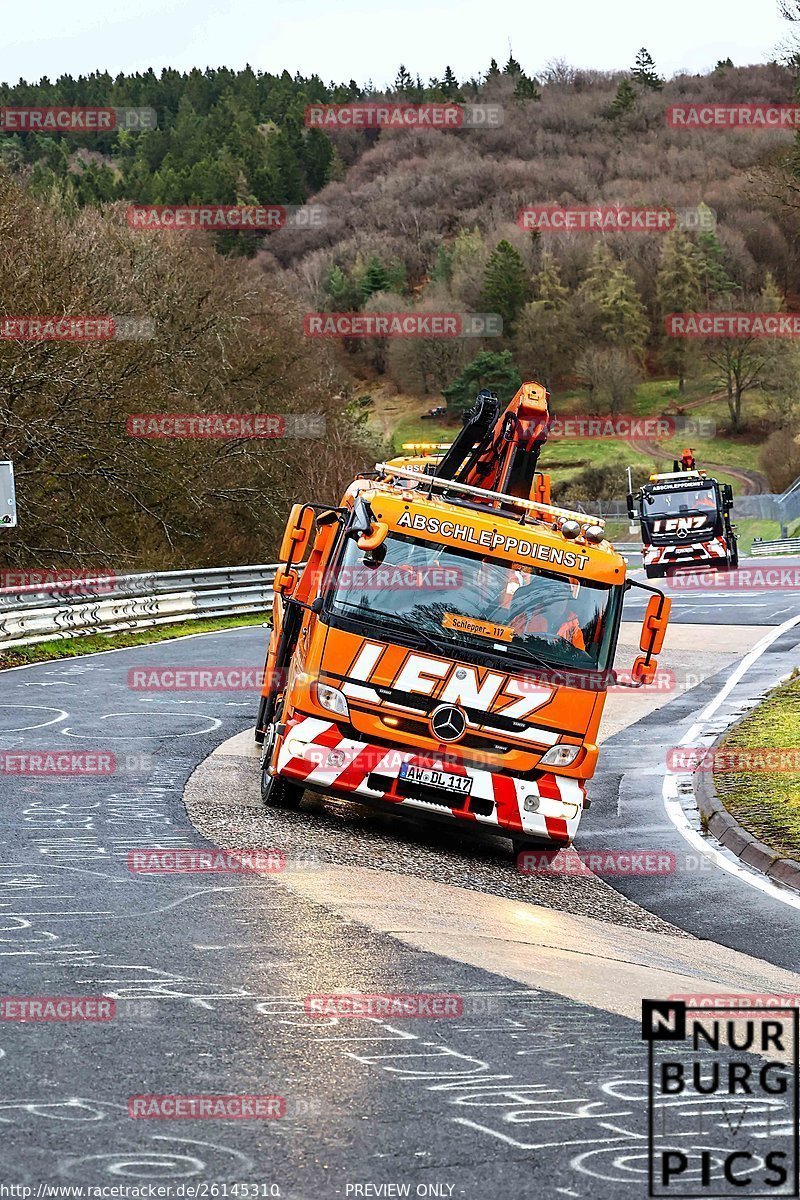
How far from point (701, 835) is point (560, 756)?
250 centimetres

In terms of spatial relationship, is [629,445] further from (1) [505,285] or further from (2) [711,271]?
(2) [711,271]

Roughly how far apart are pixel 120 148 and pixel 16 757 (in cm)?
16071

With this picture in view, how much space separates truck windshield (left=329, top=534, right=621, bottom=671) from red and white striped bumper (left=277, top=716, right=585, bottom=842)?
0.89m

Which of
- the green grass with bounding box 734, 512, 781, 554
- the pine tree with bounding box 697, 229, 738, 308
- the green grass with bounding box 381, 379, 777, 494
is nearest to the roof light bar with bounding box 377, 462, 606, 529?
the green grass with bounding box 734, 512, 781, 554

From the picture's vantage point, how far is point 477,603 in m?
11.3

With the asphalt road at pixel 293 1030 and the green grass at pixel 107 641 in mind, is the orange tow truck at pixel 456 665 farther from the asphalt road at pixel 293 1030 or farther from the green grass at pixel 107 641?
the green grass at pixel 107 641

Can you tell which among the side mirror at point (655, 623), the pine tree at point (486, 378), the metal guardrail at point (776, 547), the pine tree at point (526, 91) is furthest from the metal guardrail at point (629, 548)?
the pine tree at point (526, 91)

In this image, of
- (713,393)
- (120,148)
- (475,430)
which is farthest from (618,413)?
(475,430)

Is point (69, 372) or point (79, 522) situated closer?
point (69, 372)

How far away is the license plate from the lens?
10.9m

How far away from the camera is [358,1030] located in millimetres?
6465

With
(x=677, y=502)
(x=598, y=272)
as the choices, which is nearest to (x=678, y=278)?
(x=598, y=272)

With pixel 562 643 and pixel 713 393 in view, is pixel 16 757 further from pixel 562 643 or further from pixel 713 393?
pixel 713 393

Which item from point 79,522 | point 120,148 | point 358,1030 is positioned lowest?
point 79,522
